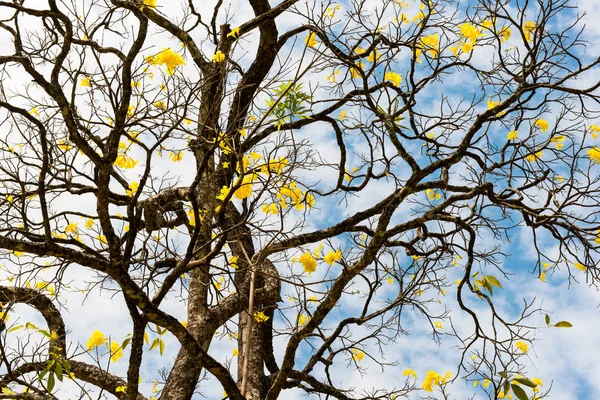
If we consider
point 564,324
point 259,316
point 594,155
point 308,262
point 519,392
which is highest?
point 594,155

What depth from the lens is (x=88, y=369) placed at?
12.2ft

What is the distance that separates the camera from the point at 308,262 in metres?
3.61

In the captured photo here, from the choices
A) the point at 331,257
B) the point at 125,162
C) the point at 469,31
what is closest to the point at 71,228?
the point at 125,162

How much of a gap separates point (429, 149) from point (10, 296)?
2.89 m

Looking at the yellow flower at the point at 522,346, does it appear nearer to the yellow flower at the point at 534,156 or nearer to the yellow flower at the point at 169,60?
the yellow flower at the point at 534,156

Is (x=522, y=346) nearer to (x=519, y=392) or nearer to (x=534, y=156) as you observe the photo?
(x=534, y=156)

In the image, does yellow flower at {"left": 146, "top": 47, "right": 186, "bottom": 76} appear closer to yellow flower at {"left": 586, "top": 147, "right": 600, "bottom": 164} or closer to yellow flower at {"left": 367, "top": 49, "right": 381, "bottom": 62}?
yellow flower at {"left": 367, "top": 49, "right": 381, "bottom": 62}

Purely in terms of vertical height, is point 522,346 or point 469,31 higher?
point 469,31

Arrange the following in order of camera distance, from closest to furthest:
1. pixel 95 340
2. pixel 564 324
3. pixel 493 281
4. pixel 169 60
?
pixel 493 281, pixel 564 324, pixel 169 60, pixel 95 340

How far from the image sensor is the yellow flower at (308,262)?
3605mm

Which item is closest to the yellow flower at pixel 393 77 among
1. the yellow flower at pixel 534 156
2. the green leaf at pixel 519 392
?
the yellow flower at pixel 534 156

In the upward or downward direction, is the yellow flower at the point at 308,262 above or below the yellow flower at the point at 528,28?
below

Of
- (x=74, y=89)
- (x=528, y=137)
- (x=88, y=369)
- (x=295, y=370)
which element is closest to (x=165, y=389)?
(x=88, y=369)

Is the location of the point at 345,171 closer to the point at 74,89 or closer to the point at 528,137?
the point at 528,137
